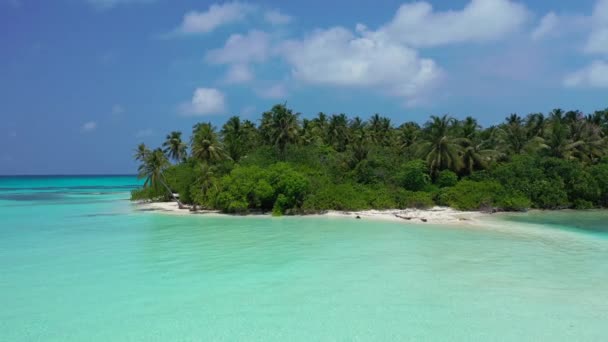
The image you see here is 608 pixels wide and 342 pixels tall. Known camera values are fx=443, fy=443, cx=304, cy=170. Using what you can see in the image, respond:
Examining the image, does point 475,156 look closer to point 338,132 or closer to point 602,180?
point 602,180

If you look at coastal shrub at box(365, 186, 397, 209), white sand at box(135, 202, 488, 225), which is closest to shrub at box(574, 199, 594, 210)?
white sand at box(135, 202, 488, 225)

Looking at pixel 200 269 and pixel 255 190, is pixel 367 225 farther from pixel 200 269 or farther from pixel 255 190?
pixel 200 269

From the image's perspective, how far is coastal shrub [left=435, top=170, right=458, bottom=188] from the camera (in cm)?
4215

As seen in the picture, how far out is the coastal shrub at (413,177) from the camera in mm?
41062

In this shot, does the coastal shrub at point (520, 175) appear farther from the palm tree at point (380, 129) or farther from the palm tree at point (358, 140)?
the palm tree at point (380, 129)

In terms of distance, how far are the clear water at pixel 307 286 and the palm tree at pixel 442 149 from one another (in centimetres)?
1899

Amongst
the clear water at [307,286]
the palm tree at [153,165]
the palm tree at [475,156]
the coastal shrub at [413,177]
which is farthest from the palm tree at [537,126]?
the palm tree at [153,165]

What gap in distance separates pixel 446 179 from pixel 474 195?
4960 mm

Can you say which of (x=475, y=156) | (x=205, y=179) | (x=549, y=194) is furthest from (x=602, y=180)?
(x=205, y=179)

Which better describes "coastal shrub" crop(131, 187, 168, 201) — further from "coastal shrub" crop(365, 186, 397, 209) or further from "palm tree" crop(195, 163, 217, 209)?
"coastal shrub" crop(365, 186, 397, 209)

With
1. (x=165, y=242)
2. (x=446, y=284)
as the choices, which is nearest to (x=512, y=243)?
(x=446, y=284)

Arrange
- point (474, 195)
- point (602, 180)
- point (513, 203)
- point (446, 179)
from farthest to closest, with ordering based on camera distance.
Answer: point (446, 179) < point (602, 180) < point (474, 195) < point (513, 203)

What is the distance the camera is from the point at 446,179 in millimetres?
42281

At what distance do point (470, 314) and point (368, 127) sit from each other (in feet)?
188
